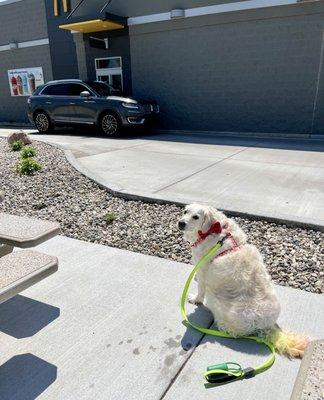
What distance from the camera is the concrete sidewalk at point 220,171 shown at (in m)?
5.09

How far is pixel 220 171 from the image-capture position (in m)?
7.07

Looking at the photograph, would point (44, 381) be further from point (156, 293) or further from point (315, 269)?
point (315, 269)

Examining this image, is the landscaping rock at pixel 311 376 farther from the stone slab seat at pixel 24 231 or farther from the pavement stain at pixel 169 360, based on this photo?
the stone slab seat at pixel 24 231

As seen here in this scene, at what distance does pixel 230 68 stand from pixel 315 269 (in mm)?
10334

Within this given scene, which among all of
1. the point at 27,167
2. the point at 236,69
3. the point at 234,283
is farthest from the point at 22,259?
the point at 236,69

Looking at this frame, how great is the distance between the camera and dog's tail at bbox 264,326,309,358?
234cm

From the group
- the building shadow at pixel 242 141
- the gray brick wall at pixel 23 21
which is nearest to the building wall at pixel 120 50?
the building shadow at pixel 242 141

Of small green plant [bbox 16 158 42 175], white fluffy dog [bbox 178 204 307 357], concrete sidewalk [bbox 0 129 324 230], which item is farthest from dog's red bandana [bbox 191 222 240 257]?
small green plant [bbox 16 158 42 175]

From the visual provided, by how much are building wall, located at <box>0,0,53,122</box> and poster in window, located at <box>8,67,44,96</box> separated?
248 millimetres

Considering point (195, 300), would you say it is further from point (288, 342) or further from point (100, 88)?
point (100, 88)

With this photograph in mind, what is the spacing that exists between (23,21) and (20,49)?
132 cm

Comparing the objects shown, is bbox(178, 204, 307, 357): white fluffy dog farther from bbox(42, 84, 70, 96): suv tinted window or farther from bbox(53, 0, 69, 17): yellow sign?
bbox(53, 0, 69, 17): yellow sign

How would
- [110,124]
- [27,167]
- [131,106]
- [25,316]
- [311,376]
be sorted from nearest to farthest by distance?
[311,376] < [25,316] < [27,167] < [131,106] < [110,124]

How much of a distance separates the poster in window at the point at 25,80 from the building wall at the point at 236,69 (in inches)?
246
